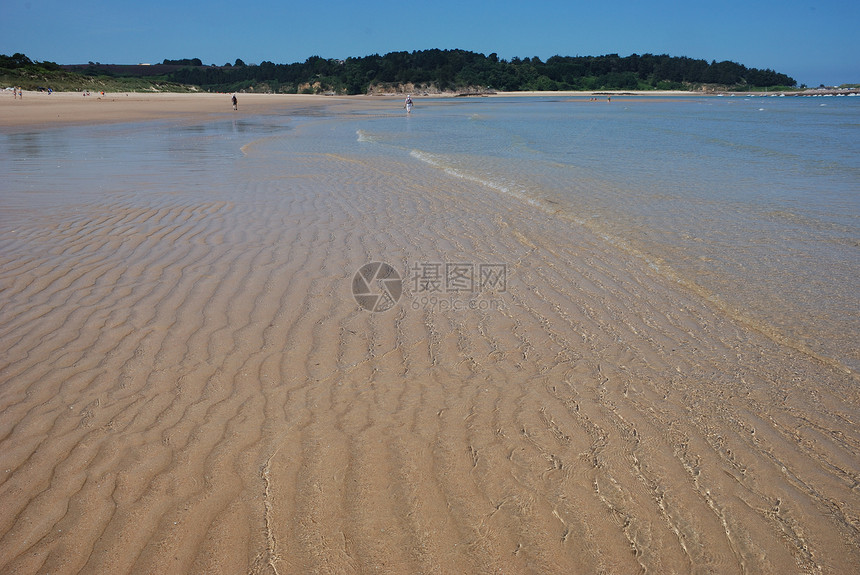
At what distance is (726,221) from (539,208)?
276 cm

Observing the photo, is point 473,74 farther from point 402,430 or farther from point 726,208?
point 402,430

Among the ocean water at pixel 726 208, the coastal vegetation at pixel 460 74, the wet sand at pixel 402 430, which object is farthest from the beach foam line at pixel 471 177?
the coastal vegetation at pixel 460 74

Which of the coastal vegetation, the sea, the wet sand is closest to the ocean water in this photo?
the sea

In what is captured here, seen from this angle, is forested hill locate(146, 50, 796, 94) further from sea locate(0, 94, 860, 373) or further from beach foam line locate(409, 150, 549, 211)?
beach foam line locate(409, 150, 549, 211)

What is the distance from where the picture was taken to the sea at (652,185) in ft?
18.5

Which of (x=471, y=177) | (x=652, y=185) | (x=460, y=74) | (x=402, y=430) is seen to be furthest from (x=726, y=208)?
(x=460, y=74)

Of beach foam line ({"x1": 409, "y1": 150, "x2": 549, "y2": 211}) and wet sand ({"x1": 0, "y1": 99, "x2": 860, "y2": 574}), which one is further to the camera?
beach foam line ({"x1": 409, "y1": 150, "x2": 549, "y2": 211})

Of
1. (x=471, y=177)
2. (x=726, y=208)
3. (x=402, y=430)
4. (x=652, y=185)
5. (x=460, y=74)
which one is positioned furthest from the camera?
(x=460, y=74)

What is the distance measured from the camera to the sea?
565 centimetres

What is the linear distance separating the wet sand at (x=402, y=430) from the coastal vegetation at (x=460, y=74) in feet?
455

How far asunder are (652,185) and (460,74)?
14449 centimetres

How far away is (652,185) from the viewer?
11.7m

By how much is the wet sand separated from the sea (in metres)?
0.88

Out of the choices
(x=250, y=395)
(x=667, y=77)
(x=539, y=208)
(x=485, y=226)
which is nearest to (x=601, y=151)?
(x=539, y=208)
